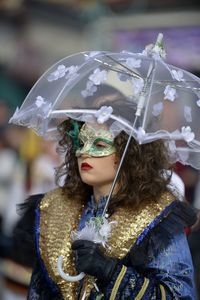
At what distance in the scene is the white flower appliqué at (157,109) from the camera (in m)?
4.08

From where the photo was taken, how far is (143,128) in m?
3.98

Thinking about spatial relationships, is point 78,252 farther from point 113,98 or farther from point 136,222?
point 113,98

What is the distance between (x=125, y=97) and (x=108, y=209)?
1.62ft

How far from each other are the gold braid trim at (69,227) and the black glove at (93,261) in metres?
0.11

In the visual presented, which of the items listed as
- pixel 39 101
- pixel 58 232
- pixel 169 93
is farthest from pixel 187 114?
pixel 58 232

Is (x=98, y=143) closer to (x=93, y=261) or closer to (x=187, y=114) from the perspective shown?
(x=187, y=114)

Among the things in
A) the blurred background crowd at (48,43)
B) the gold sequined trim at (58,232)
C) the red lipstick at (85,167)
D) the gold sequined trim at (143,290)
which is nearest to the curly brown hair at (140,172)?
the red lipstick at (85,167)

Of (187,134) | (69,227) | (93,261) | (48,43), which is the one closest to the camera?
(93,261)

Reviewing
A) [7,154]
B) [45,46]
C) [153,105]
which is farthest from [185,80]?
[45,46]

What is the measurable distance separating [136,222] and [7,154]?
6.37 metres

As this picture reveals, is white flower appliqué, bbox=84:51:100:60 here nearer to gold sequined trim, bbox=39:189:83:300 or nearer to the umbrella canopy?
the umbrella canopy

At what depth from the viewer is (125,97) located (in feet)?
13.5

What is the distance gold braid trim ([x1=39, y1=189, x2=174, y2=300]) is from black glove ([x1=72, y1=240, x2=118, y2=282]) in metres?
0.11

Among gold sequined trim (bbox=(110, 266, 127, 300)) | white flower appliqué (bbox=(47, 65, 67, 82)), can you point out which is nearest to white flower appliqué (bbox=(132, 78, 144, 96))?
white flower appliqué (bbox=(47, 65, 67, 82))
